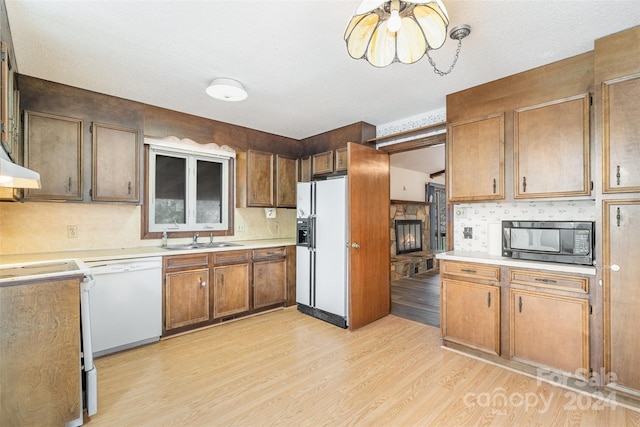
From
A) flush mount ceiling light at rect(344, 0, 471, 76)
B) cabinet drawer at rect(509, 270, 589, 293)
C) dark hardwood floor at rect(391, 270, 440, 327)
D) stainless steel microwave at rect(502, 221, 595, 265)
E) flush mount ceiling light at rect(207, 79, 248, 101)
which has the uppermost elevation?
flush mount ceiling light at rect(207, 79, 248, 101)

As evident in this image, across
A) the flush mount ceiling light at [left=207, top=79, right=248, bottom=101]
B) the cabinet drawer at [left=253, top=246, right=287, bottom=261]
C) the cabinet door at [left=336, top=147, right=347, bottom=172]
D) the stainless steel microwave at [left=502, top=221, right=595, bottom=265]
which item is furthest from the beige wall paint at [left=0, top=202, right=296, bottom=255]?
the stainless steel microwave at [left=502, top=221, right=595, bottom=265]

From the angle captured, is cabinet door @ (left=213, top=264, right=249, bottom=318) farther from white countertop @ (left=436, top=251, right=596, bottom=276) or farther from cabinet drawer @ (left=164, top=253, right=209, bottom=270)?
white countertop @ (left=436, top=251, right=596, bottom=276)

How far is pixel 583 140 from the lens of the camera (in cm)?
223

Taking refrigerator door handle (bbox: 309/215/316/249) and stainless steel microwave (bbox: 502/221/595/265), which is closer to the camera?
stainless steel microwave (bbox: 502/221/595/265)

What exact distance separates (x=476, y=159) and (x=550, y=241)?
0.91 m

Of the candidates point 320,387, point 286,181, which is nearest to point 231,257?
point 286,181

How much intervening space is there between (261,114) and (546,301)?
3.30 metres

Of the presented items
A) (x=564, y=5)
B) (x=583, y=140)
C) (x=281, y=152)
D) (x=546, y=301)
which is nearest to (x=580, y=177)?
(x=583, y=140)

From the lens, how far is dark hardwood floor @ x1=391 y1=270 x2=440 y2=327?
379 centimetres

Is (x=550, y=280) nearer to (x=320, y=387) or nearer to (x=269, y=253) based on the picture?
(x=320, y=387)

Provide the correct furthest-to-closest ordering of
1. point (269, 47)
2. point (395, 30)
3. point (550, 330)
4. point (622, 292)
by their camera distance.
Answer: point (550, 330)
point (269, 47)
point (622, 292)
point (395, 30)

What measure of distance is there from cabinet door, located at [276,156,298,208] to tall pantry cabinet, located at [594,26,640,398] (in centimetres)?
336

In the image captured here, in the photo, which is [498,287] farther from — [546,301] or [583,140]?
[583,140]

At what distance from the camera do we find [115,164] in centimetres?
301
